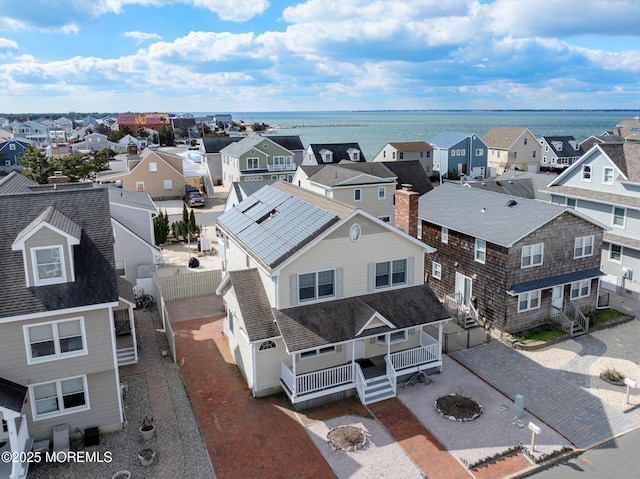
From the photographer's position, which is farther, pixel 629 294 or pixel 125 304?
Answer: pixel 629 294

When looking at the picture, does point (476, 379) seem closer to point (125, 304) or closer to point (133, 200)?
point (125, 304)

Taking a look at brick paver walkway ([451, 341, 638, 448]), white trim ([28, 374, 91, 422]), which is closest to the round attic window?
brick paver walkway ([451, 341, 638, 448])

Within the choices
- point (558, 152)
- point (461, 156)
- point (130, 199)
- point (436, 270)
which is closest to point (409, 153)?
point (461, 156)

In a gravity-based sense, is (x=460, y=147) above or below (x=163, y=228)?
above

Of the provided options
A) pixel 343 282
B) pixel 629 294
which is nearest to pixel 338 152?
pixel 629 294

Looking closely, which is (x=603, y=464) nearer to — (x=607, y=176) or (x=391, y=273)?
(x=391, y=273)

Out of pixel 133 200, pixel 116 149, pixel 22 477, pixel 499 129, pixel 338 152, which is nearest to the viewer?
pixel 22 477

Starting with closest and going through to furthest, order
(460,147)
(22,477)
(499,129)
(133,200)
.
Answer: (22,477), (133,200), (460,147), (499,129)
